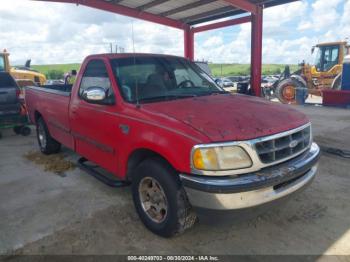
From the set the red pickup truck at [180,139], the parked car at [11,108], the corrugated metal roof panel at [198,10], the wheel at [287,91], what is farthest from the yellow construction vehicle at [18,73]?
A: the wheel at [287,91]

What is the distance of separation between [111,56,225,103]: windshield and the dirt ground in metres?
1.47

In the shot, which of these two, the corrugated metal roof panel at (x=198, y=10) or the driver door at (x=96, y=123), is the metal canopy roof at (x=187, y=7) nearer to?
the corrugated metal roof panel at (x=198, y=10)

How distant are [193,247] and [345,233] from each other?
1645mm

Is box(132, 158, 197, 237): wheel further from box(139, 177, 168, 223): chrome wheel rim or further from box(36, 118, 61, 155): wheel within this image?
box(36, 118, 61, 155): wheel

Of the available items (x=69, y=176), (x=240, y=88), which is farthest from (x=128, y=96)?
(x=240, y=88)

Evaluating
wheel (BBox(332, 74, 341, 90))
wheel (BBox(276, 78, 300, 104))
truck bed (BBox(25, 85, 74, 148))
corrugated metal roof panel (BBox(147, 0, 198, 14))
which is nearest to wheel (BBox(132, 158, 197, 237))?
truck bed (BBox(25, 85, 74, 148))

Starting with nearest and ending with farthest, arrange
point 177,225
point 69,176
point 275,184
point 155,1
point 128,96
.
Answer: point 275,184, point 177,225, point 128,96, point 69,176, point 155,1

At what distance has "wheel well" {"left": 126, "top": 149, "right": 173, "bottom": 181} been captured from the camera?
319cm

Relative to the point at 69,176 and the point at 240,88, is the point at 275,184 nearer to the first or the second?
the point at 69,176

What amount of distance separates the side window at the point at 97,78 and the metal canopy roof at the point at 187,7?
570cm

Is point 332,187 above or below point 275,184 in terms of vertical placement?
below

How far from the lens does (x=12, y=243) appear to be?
3164mm

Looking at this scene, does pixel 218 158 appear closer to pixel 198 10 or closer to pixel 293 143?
pixel 293 143

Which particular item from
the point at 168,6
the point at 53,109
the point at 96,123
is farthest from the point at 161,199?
the point at 168,6
